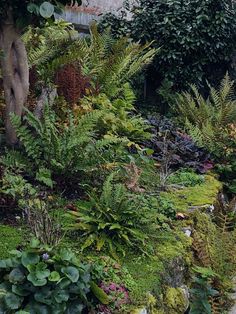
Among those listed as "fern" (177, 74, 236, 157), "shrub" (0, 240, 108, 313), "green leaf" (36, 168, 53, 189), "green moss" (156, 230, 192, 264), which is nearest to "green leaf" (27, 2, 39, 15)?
"green leaf" (36, 168, 53, 189)

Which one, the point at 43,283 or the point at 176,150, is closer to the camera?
the point at 43,283

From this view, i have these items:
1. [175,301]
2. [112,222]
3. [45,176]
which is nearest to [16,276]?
[112,222]

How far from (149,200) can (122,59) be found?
302 centimetres

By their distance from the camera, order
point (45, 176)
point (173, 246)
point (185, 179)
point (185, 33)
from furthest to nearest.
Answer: point (185, 33)
point (185, 179)
point (45, 176)
point (173, 246)

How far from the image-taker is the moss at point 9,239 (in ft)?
10.8

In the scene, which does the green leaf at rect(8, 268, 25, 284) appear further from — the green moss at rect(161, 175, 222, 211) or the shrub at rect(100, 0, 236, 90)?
the shrub at rect(100, 0, 236, 90)

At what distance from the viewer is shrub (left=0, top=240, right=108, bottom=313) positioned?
8.63ft

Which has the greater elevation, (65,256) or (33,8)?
(33,8)

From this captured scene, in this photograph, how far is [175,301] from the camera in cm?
352

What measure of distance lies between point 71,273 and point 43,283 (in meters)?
0.17

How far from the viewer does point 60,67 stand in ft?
19.4

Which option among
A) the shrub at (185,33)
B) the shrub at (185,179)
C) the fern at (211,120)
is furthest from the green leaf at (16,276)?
the shrub at (185,33)

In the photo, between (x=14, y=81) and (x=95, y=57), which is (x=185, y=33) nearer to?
(x=95, y=57)

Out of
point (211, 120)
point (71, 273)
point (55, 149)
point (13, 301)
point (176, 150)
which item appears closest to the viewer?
point (13, 301)
